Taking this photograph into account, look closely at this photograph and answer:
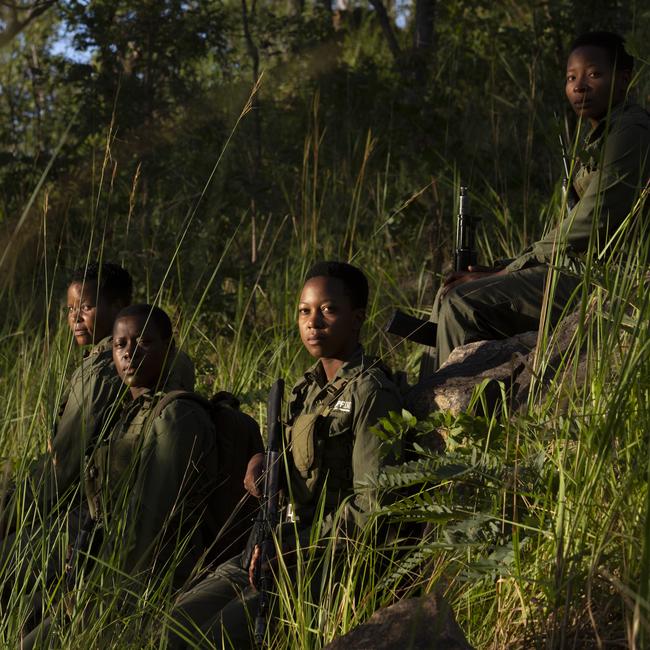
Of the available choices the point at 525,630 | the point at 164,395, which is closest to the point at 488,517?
the point at 525,630

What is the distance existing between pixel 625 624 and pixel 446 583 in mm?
622

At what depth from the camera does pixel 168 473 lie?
3.40m

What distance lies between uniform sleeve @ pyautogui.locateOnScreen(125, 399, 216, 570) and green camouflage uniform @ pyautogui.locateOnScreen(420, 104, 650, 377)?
957mm

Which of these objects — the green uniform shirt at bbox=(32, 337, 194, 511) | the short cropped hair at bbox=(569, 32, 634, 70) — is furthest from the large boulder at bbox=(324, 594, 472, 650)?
the short cropped hair at bbox=(569, 32, 634, 70)

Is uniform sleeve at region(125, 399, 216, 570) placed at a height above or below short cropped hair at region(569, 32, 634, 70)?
below

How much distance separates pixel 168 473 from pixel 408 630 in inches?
50.1

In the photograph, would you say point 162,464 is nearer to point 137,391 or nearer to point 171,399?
point 171,399

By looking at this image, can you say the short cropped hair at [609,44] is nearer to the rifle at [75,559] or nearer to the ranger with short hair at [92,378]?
the ranger with short hair at [92,378]

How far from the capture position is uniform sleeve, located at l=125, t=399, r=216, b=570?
132 inches

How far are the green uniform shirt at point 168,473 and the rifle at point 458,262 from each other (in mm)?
774

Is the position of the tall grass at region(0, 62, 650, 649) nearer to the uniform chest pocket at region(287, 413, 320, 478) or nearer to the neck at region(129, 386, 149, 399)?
the uniform chest pocket at region(287, 413, 320, 478)

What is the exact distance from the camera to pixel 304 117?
823cm

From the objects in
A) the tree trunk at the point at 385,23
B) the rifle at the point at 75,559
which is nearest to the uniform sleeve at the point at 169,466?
the rifle at the point at 75,559

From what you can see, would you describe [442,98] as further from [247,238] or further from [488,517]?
[488,517]
